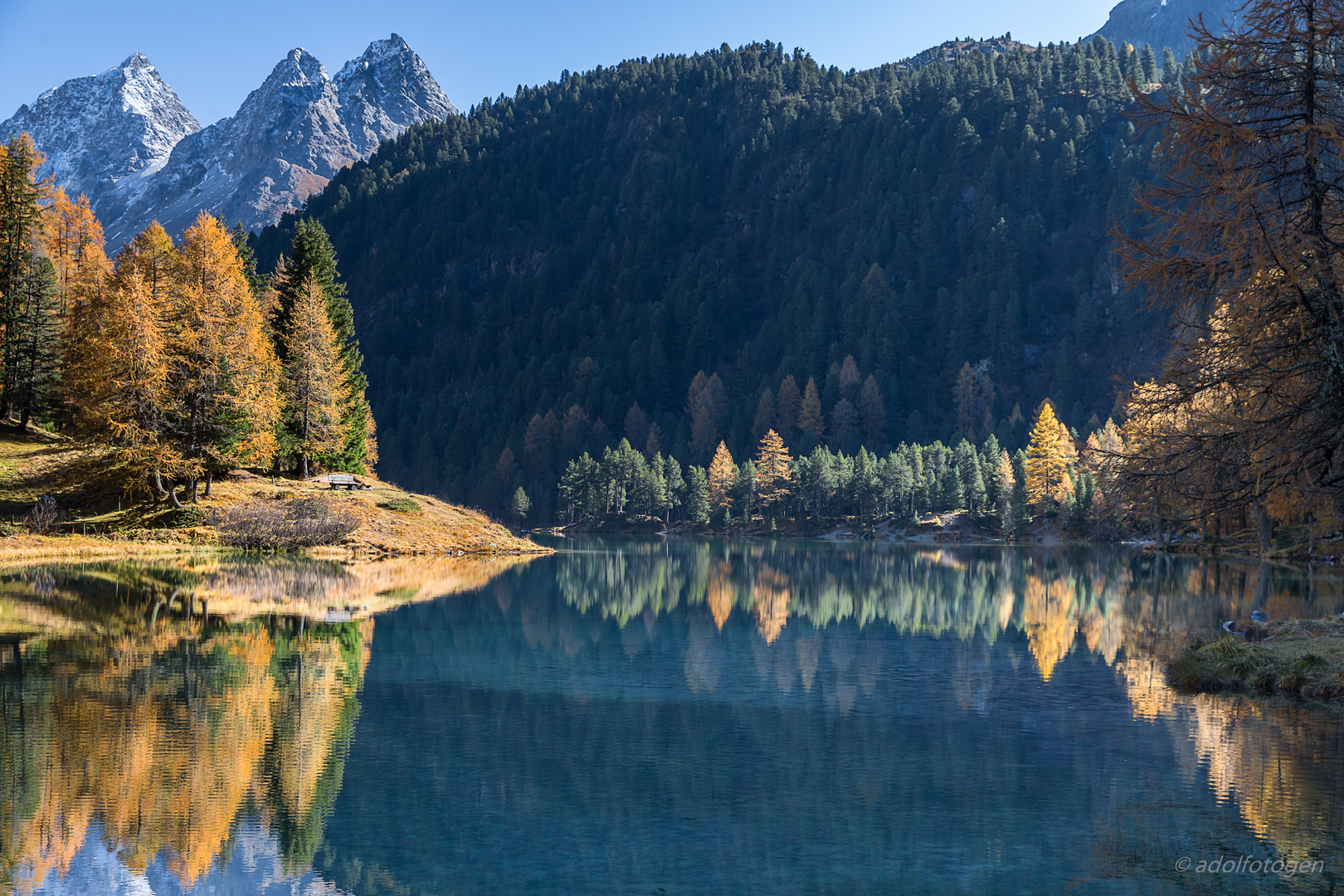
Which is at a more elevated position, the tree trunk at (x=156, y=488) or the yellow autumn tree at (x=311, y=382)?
the yellow autumn tree at (x=311, y=382)

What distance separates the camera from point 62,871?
30.0 ft

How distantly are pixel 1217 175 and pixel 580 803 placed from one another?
13.5 m

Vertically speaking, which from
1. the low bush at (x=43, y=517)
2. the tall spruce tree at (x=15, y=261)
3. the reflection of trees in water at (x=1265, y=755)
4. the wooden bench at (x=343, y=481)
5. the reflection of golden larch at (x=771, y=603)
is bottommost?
the reflection of trees in water at (x=1265, y=755)

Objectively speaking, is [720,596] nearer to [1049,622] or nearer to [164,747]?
[1049,622]

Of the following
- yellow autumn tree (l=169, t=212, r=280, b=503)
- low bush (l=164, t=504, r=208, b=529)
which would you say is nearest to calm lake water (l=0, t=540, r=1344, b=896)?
low bush (l=164, t=504, r=208, b=529)

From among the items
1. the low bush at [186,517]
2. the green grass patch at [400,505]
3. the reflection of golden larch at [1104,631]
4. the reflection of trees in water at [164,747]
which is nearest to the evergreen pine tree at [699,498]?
the green grass patch at [400,505]

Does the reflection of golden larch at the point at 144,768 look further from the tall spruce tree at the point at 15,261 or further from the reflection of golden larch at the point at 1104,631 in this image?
the tall spruce tree at the point at 15,261

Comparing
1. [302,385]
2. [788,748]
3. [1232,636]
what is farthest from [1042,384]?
[788,748]

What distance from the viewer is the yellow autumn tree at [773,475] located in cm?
14138

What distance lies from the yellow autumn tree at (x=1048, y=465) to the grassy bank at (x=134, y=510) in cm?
7437

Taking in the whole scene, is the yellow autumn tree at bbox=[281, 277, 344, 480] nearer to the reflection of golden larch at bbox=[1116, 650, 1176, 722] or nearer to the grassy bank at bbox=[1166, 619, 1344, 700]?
the reflection of golden larch at bbox=[1116, 650, 1176, 722]

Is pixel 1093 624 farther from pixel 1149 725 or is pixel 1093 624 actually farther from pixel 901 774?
pixel 901 774

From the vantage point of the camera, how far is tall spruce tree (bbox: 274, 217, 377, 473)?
5884 centimetres

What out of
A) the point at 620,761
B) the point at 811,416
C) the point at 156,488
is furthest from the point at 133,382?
the point at 811,416
